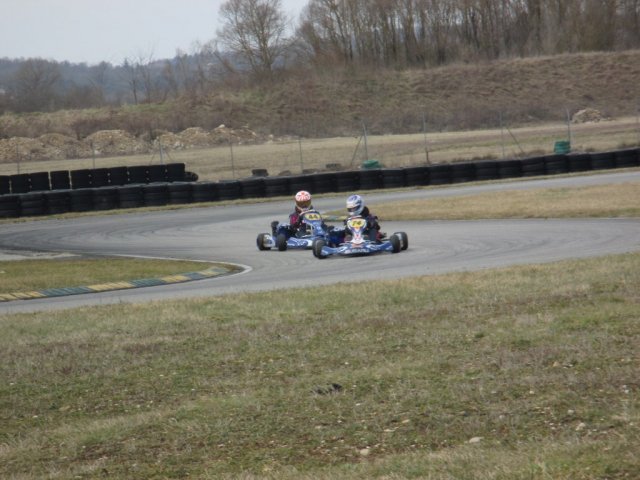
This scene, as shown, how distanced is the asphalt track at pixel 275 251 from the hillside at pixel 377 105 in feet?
116

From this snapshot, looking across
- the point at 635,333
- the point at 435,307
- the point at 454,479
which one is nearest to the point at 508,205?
the point at 435,307

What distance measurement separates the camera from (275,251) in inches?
778

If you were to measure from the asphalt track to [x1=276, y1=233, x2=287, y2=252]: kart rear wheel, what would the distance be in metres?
0.13

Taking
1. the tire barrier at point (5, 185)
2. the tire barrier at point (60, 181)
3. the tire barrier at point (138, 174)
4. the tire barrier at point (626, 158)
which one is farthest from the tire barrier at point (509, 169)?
the tire barrier at point (5, 185)

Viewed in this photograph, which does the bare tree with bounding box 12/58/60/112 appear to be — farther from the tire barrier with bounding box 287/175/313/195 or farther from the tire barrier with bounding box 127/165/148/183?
the tire barrier with bounding box 287/175/313/195

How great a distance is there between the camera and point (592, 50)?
84812mm

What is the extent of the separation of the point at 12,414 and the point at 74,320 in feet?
12.9

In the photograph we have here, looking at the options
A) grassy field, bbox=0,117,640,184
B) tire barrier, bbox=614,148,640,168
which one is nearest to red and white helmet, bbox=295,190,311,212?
tire barrier, bbox=614,148,640,168

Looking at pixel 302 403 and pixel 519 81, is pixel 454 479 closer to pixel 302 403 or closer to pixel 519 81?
pixel 302 403

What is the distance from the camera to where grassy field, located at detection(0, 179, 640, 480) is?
5.66m

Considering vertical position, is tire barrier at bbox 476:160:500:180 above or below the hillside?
below

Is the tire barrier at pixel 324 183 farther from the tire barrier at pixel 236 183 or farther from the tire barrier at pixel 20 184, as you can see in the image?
the tire barrier at pixel 20 184

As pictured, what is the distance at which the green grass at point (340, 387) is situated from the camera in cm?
566

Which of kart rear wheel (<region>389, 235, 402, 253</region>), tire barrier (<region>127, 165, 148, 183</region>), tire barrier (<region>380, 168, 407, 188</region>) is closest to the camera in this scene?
kart rear wheel (<region>389, 235, 402, 253</region>)
